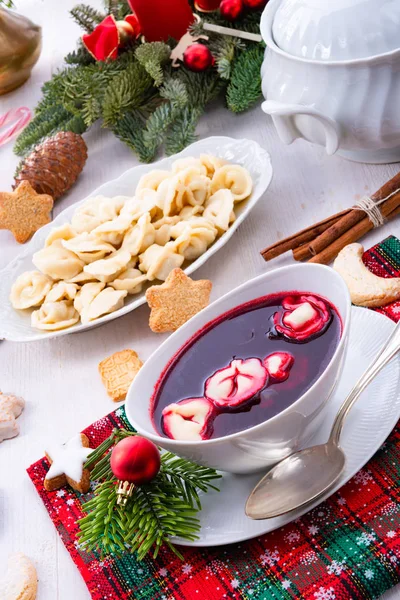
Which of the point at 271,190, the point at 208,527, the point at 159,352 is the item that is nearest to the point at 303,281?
the point at 159,352

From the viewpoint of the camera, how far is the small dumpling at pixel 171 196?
1254 mm

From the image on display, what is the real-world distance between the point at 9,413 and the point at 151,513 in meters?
0.34

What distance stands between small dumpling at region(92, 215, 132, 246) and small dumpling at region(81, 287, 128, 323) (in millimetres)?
101

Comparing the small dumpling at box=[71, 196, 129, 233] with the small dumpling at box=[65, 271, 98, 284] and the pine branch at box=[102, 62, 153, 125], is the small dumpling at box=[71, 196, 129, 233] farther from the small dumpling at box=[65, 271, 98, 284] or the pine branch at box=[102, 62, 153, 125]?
the pine branch at box=[102, 62, 153, 125]

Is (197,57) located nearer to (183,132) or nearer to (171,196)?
(183,132)

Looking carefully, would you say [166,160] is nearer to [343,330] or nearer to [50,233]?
[50,233]

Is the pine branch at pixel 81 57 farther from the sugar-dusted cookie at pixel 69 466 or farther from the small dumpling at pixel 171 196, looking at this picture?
the sugar-dusted cookie at pixel 69 466

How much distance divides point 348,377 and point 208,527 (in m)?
0.24

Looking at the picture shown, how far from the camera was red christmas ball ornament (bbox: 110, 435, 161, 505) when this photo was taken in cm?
82

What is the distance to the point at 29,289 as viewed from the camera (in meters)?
1.24

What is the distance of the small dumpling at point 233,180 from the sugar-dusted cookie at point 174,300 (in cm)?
23

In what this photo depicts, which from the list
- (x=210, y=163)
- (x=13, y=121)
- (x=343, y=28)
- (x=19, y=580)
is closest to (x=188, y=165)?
(x=210, y=163)

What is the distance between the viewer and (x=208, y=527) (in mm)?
813

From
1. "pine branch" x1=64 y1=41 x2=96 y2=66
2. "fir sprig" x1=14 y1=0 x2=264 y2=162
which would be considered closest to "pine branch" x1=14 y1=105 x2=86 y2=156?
"fir sprig" x1=14 y1=0 x2=264 y2=162
